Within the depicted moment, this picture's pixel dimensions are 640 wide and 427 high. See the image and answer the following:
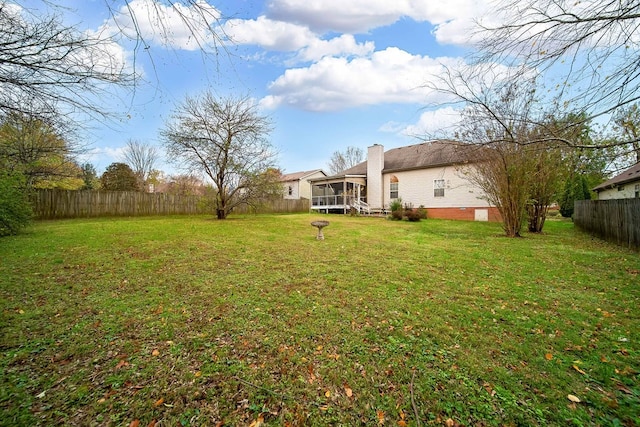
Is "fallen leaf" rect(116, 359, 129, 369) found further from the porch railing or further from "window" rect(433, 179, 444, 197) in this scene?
the porch railing

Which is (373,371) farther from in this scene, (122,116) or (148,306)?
(122,116)

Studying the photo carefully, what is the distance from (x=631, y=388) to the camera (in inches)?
88.4

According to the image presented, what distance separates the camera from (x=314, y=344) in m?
2.85

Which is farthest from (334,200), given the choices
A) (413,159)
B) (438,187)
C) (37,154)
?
(37,154)

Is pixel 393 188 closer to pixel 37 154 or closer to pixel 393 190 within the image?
pixel 393 190

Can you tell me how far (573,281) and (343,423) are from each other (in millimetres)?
5353

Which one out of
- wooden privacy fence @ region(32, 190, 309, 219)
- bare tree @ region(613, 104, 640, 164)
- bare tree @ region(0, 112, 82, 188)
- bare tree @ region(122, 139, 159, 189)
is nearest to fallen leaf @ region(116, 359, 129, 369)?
bare tree @ region(0, 112, 82, 188)

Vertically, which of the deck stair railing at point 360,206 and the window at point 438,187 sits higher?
the window at point 438,187

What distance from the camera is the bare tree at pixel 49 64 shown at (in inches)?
105

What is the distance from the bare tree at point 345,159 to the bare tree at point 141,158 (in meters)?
24.3

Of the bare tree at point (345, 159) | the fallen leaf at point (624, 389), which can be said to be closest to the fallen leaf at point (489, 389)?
the fallen leaf at point (624, 389)

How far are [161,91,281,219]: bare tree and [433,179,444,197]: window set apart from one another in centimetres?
1132

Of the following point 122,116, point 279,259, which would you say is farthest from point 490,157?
point 122,116

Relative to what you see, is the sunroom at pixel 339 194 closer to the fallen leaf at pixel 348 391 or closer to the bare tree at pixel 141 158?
the fallen leaf at pixel 348 391
